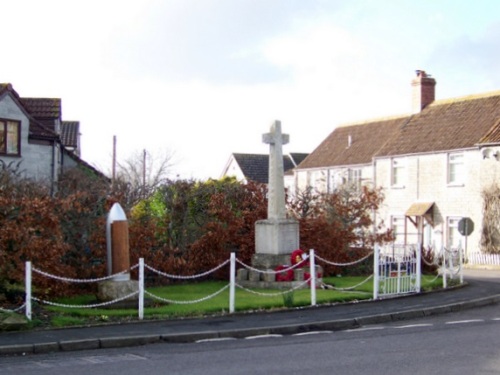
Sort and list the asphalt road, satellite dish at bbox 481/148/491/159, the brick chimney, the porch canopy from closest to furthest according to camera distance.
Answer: the asphalt road
satellite dish at bbox 481/148/491/159
the porch canopy
the brick chimney

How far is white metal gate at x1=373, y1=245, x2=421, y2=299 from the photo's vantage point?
19672 mm

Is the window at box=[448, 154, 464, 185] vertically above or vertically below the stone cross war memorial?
above

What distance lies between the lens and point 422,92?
157ft

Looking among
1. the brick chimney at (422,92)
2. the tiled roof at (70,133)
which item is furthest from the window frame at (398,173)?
the tiled roof at (70,133)

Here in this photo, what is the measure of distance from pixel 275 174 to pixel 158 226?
380cm

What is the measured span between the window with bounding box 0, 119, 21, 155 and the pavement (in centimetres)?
1942

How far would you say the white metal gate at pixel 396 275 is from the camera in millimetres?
19672

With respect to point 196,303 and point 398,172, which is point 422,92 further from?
point 196,303

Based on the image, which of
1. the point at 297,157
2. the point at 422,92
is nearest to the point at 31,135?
the point at 422,92

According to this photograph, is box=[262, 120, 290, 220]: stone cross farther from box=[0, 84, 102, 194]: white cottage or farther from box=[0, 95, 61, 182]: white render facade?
box=[0, 95, 61, 182]: white render facade

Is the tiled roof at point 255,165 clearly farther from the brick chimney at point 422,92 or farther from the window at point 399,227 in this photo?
the window at point 399,227

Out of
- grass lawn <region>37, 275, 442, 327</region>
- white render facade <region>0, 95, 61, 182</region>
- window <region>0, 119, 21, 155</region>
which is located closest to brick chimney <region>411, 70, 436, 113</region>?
white render facade <region>0, 95, 61, 182</region>

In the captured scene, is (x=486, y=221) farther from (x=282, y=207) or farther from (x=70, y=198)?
(x=70, y=198)

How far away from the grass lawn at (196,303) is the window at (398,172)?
74.6ft
